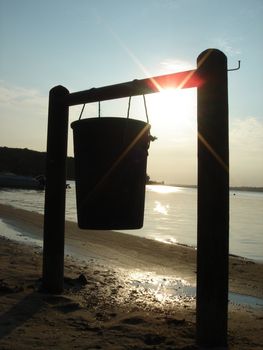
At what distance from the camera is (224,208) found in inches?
154

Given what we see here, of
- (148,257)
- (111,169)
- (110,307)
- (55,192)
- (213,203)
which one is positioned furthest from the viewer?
(148,257)

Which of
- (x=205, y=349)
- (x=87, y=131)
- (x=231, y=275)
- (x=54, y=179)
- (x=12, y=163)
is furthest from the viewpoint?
(x=12, y=163)

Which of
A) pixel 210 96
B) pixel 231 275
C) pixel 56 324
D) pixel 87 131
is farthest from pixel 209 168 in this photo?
pixel 231 275

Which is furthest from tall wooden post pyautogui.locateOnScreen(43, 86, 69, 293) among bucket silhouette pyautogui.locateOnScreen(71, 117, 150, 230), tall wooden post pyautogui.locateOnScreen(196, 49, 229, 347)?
tall wooden post pyautogui.locateOnScreen(196, 49, 229, 347)

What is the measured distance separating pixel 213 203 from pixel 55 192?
2173 mm

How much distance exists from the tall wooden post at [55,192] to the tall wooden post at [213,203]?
1.98 meters

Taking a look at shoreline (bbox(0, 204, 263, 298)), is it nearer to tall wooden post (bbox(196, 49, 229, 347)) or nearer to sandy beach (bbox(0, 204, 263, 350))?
sandy beach (bbox(0, 204, 263, 350))

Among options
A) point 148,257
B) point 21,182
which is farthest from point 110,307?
point 21,182

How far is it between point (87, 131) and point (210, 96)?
1.13 metres

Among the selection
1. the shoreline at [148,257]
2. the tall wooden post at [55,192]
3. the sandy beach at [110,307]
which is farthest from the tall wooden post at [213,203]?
the shoreline at [148,257]

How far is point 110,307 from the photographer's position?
17.1ft

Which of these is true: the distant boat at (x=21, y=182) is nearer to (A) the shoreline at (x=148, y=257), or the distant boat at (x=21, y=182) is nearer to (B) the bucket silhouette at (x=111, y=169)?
(A) the shoreline at (x=148, y=257)

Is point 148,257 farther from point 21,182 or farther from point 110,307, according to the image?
point 21,182

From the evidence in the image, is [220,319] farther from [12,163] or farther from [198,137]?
[12,163]
